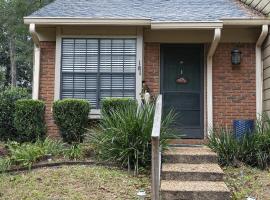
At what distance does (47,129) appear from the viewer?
8547 millimetres

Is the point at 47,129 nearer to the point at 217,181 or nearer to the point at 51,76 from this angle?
the point at 51,76

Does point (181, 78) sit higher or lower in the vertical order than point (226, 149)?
higher

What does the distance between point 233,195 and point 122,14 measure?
472 cm

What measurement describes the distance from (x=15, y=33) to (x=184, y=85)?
1697cm

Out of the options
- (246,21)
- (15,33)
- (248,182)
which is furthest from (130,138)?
(15,33)

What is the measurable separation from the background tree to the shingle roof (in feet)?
40.8

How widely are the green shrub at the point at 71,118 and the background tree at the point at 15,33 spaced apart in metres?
14.7

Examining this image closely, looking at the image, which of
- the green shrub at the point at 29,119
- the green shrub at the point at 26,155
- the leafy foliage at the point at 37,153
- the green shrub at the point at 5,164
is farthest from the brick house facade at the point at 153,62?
the green shrub at the point at 5,164

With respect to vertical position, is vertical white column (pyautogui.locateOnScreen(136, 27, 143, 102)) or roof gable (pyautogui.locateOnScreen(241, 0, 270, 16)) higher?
roof gable (pyautogui.locateOnScreen(241, 0, 270, 16))

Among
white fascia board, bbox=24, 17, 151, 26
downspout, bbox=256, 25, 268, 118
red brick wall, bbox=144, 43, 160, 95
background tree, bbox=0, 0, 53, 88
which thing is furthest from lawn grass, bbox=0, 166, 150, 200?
background tree, bbox=0, 0, 53, 88

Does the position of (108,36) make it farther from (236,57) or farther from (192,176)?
(192,176)

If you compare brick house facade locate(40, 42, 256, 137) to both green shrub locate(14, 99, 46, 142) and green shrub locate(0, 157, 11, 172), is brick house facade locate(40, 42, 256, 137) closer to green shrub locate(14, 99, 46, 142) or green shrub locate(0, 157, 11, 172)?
green shrub locate(14, 99, 46, 142)

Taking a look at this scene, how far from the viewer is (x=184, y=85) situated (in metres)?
8.97

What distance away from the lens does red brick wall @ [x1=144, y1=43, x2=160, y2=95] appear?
8844 millimetres
